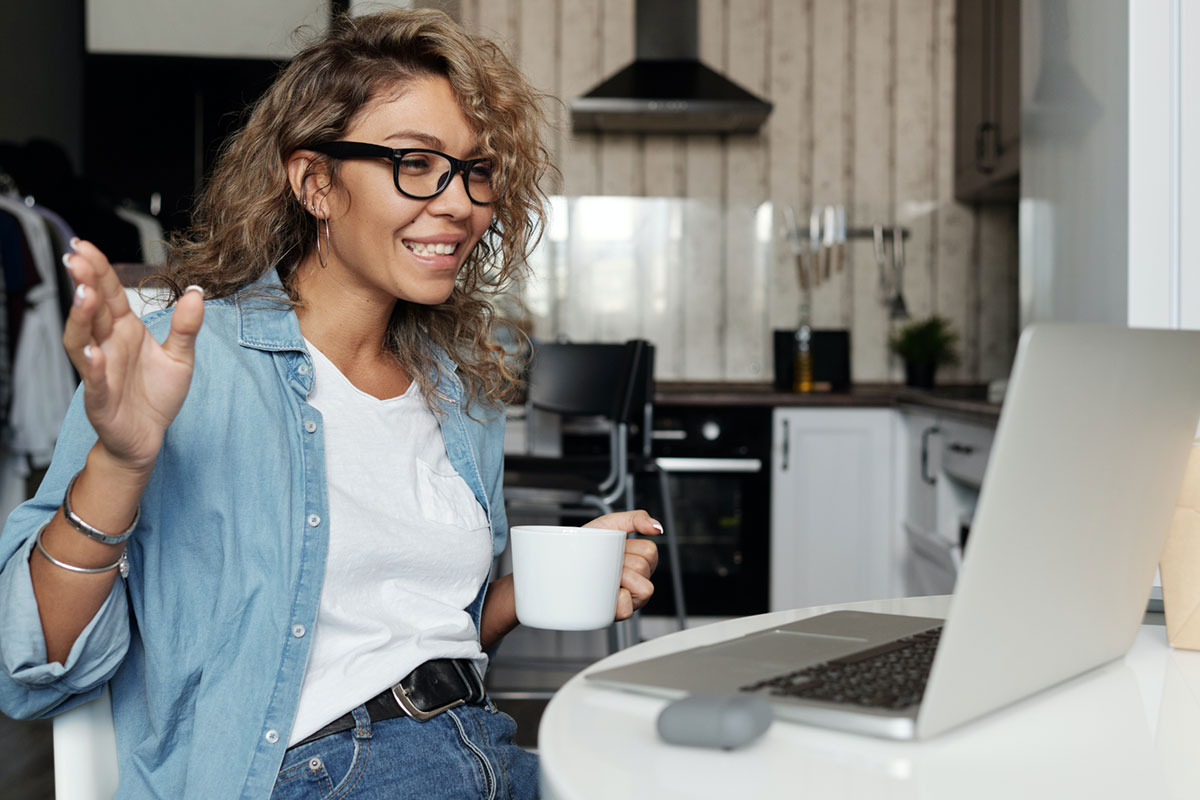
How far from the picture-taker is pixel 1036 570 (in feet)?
1.77

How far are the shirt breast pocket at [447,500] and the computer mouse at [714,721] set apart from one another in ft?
1.69

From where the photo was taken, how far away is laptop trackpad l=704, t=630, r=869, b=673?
26.0 inches

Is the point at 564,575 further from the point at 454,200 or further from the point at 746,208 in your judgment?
the point at 746,208

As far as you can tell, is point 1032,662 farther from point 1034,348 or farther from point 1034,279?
point 1034,279

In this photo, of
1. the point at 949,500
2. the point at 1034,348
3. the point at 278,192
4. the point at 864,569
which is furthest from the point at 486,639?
the point at 864,569

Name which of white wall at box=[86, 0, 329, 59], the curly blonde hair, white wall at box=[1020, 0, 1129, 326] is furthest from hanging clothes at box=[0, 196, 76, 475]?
white wall at box=[1020, 0, 1129, 326]

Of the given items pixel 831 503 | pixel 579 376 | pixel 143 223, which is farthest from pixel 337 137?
pixel 143 223

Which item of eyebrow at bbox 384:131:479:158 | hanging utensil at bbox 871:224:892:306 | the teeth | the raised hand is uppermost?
hanging utensil at bbox 871:224:892:306

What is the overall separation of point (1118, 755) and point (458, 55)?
846 mm

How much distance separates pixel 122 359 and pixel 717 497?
297cm

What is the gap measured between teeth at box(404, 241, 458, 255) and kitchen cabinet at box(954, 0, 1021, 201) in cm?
272

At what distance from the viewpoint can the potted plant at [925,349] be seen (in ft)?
12.6

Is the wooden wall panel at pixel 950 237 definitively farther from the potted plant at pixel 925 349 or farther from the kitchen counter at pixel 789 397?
the kitchen counter at pixel 789 397

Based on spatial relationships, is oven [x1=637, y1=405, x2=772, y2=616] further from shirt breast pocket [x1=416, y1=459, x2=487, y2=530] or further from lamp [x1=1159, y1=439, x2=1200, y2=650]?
lamp [x1=1159, y1=439, x2=1200, y2=650]
